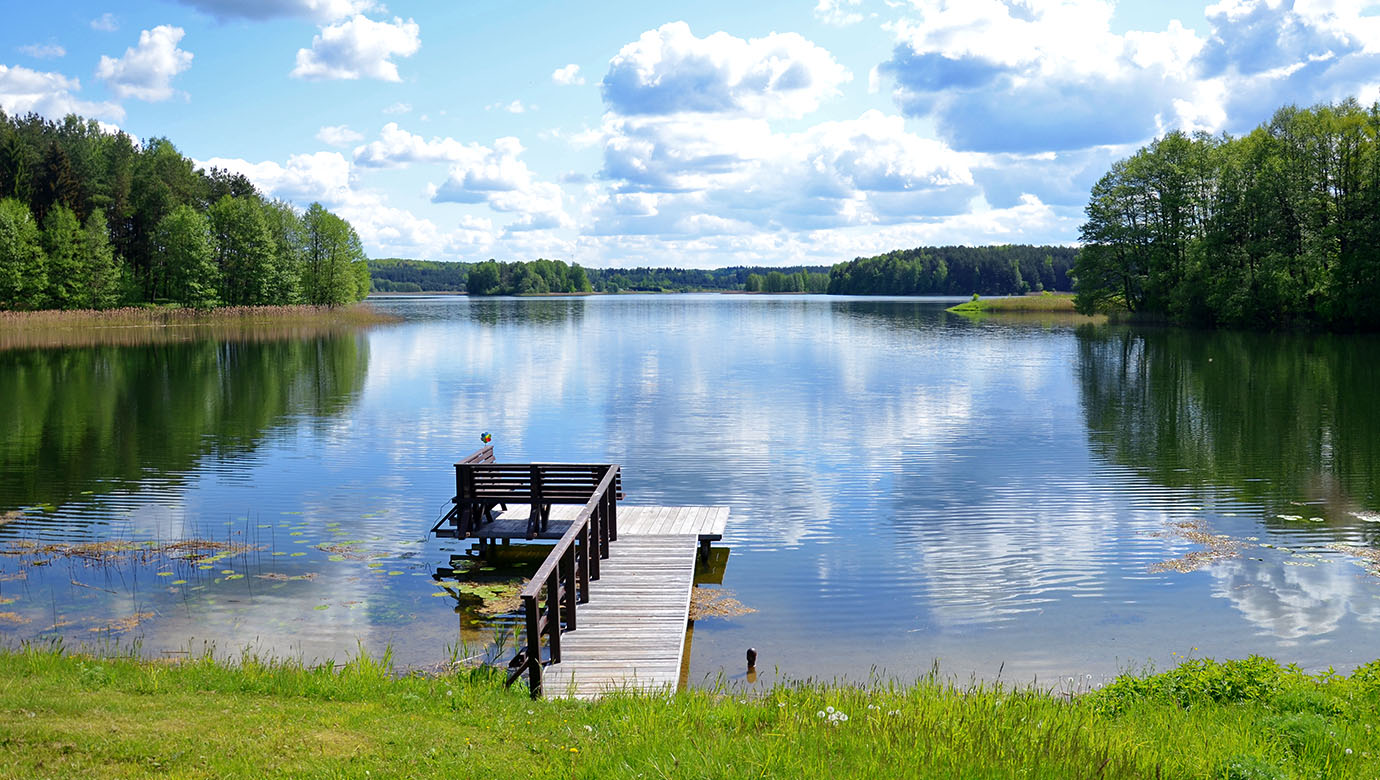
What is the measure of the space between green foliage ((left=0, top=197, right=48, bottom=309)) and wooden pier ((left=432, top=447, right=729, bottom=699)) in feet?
255

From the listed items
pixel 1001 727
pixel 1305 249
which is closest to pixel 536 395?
pixel 1001 727

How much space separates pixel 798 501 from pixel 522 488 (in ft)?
20.4

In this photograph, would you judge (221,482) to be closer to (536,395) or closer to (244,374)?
(536,395)

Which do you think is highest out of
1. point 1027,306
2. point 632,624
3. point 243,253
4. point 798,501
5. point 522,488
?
point 243,253

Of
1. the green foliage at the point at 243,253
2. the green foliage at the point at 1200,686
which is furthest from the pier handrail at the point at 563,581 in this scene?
the green foliage at the point at 243,253

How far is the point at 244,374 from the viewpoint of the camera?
4709 centimetres

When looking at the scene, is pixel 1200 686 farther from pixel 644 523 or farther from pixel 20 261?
pixel 20 261

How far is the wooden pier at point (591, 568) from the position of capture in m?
11.3

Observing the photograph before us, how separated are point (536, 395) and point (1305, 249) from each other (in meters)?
58.3

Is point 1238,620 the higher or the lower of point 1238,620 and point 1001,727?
the lower

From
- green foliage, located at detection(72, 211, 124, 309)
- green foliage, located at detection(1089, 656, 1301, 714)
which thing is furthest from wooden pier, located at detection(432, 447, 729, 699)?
green foliage, located at detection(72, 211, 124, 309)

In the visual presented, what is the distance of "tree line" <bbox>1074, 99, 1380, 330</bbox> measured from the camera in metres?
66.6

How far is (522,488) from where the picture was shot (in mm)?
18188

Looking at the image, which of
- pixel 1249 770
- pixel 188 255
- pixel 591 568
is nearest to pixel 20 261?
pixel 188 255
